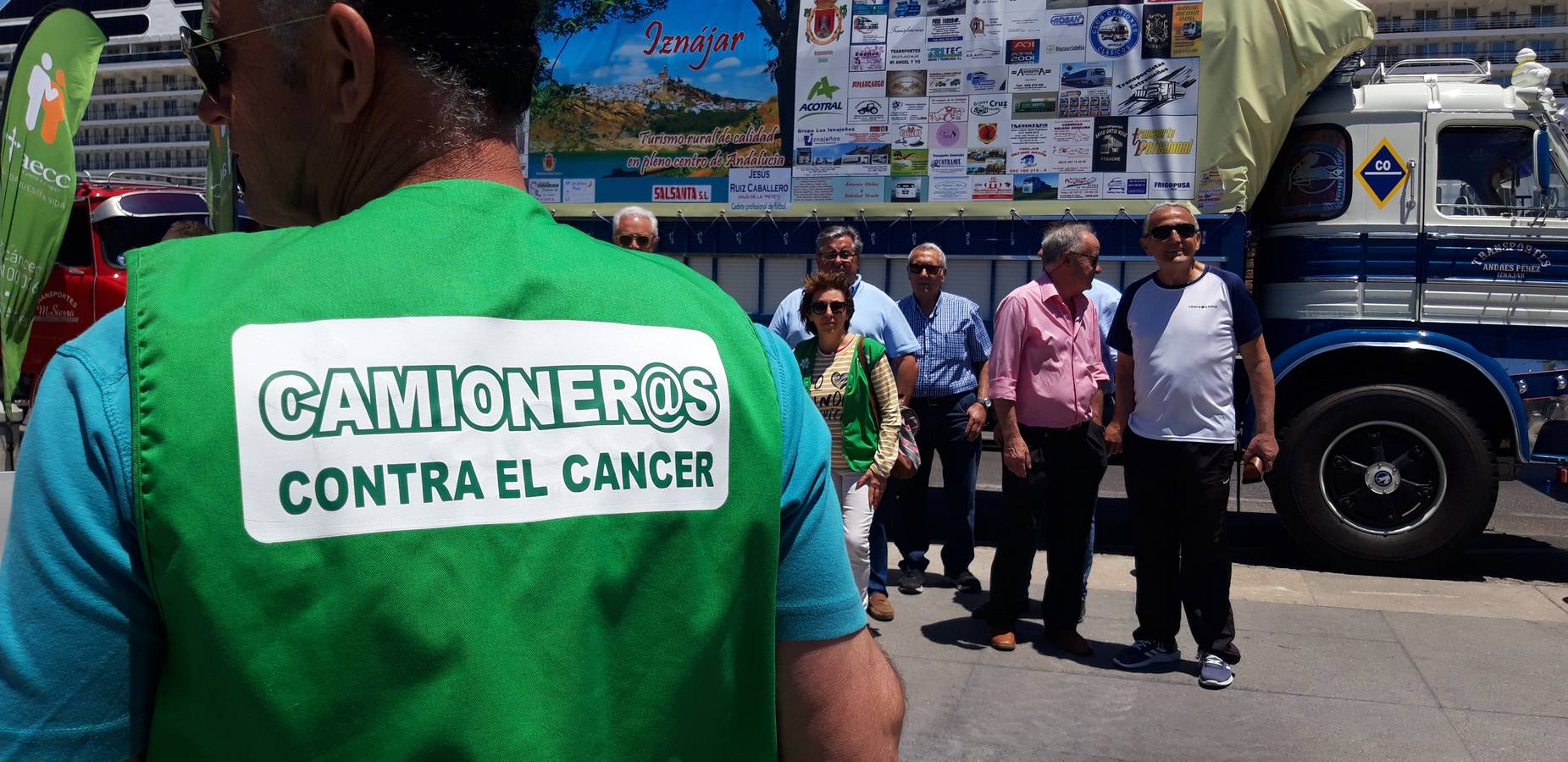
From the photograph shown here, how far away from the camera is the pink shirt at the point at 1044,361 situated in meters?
5.48

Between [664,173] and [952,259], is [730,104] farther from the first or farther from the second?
[952,259]

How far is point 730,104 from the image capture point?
8266mm

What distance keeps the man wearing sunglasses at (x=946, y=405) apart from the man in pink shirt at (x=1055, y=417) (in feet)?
2.85

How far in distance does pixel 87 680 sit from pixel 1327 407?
280 inches

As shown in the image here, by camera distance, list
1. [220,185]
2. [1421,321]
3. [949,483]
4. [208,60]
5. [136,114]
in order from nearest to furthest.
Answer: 1. [208,60]
2. [220,185]
3. [949,483]
4. [1421,321]
5. [136,114]

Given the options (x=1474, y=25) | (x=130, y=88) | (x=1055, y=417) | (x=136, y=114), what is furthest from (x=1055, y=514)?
(x=130, y=88)

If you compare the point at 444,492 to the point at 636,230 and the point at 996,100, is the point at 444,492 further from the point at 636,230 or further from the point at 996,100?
the point at 996,100

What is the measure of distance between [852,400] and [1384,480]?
11.5 ft

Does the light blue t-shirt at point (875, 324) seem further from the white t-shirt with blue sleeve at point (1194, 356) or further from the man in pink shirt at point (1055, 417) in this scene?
the white t-shirt with blue sleeve at point (1194, 356)

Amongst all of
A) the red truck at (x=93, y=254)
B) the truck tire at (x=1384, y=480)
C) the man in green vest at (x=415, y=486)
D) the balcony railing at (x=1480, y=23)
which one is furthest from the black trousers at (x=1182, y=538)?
the balcony railing at (x=1480, y=23)

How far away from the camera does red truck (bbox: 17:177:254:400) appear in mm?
9750

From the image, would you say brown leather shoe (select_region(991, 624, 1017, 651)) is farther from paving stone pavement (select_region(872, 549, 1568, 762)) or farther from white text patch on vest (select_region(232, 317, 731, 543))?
white text patch on vest (select_region(232, 317, 731, 543))

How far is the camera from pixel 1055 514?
220 inches

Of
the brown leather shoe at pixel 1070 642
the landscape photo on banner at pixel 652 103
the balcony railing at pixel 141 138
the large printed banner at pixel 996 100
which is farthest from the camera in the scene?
the balcony railing at pixel 141 138
